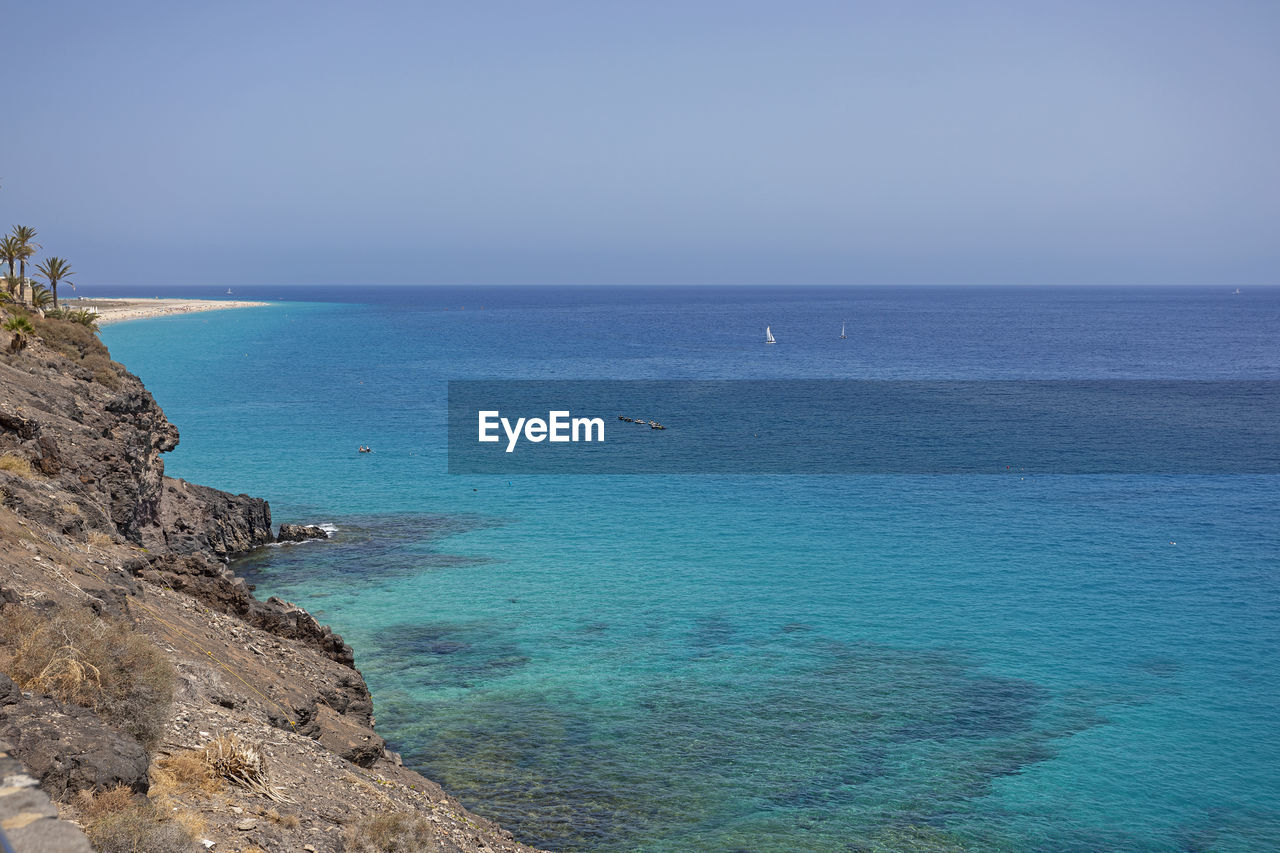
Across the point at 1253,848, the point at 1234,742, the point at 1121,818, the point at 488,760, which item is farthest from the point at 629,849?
the point at 1234,742

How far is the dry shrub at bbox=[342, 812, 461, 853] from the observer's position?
16.9m

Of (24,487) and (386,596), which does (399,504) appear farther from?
(24,487)

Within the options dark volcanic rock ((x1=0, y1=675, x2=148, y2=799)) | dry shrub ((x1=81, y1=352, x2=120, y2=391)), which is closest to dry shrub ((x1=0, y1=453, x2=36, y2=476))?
dark volcanic rock ((x1=0, y1=675, x2=148, y2=799))

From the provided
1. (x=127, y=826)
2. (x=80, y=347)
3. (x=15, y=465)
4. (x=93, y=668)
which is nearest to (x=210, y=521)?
(x=80, y=347)

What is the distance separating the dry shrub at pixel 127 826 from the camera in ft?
39.3

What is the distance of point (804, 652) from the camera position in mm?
39500

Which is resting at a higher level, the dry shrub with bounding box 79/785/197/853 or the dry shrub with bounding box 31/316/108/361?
the dry shrub with bounding box 31/316/108/361

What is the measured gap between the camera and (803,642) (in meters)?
40.7

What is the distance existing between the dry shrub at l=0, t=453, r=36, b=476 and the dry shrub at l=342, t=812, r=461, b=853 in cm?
1603
